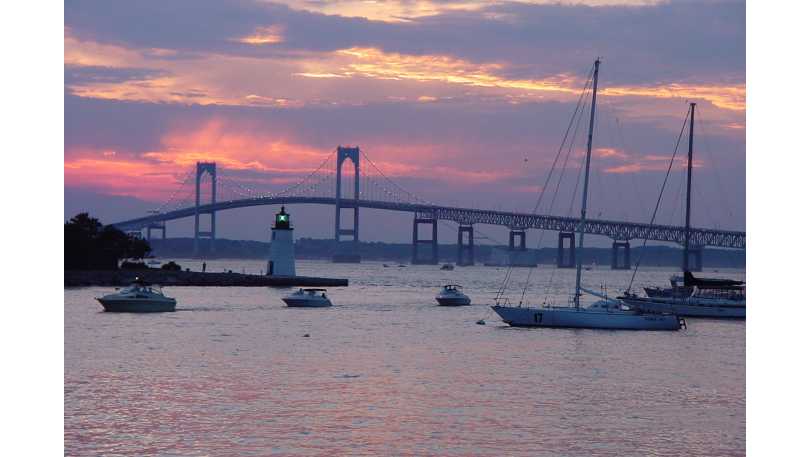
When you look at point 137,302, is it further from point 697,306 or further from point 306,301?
point 697,306

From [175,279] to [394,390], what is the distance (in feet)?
167

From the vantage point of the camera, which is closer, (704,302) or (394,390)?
(394,390)

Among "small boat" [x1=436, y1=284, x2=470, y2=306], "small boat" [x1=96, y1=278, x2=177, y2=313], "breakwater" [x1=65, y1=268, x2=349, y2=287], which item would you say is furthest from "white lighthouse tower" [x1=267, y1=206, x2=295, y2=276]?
"small boat" [x1=96, y1=278, x2=177, y2=313]

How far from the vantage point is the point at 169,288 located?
231ft

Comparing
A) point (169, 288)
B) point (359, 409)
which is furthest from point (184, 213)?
point (359, 409)

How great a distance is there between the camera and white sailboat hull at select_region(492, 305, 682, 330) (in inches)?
1428

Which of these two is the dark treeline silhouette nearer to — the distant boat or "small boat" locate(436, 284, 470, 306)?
"small boat" locate(436, 284, 470, 306)

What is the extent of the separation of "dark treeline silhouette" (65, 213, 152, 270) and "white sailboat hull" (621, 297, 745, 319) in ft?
120

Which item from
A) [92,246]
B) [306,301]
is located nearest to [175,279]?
[92,246]

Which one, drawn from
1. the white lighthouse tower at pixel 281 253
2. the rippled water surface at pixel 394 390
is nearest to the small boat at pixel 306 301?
the rippled water surface at pixel 394 390

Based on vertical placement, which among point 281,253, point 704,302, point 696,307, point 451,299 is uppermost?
point 281,253

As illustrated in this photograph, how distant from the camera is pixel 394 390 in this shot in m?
20.9
